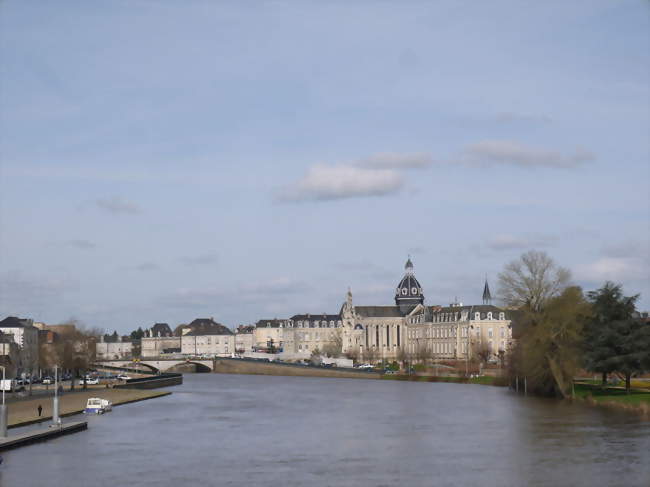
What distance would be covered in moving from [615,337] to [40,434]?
150ft

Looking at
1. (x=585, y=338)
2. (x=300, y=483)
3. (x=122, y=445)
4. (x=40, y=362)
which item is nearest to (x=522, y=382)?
(x=585, y=338)

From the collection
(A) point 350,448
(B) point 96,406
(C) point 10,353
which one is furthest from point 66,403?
(C) point 10,353

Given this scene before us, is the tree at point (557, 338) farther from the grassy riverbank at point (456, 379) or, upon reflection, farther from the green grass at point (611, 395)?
the grassy riverbank at point (456, 379)

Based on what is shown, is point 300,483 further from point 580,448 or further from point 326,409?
point 326,409

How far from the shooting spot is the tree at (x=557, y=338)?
85.9m

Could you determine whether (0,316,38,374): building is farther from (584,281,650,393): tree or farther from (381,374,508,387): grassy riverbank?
(584,281,650,393): tree

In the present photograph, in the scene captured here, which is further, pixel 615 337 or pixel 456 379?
pixel 456 379

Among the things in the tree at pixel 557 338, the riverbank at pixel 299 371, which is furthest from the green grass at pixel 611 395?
the riverbank at pixel 299 371

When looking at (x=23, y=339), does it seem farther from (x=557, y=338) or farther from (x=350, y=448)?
(x=350, y=448)

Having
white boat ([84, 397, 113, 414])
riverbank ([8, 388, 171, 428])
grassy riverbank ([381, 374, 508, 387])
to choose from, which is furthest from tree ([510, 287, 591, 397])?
riverbank ([8, 388, 171, 428])

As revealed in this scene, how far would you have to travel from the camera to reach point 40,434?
5803 centimetres

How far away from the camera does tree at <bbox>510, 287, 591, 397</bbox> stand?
8594 cm

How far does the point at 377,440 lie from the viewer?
60.2 m

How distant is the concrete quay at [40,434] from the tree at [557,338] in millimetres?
39829
